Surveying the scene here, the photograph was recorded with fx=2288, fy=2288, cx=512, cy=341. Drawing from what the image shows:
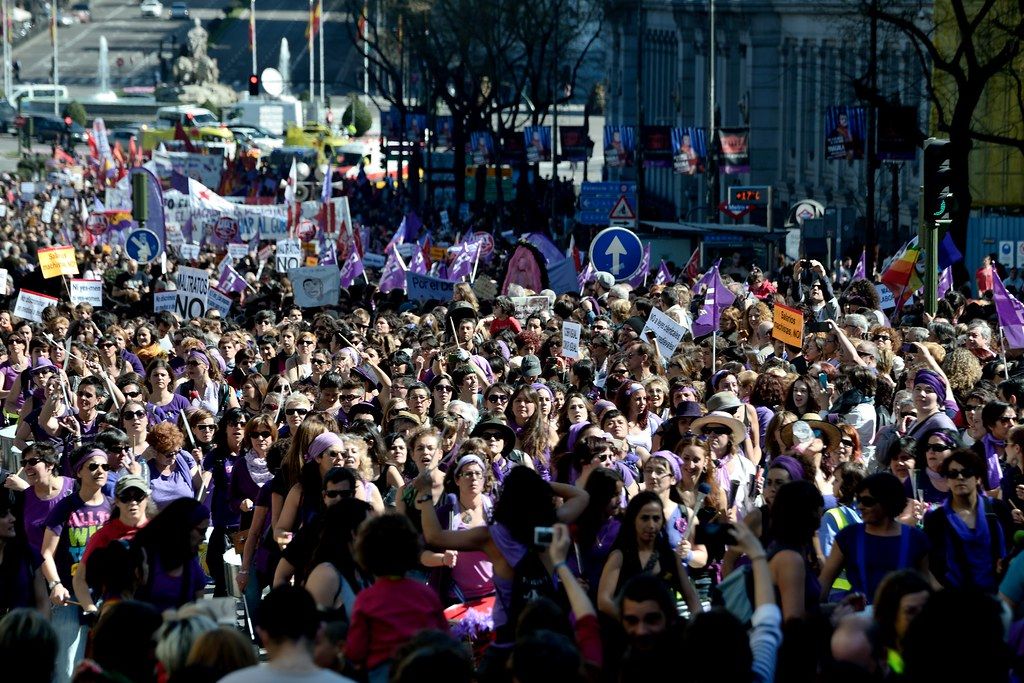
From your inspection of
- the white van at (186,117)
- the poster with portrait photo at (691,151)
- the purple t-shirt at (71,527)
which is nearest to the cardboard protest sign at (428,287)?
the purple t-shirt at (71,527)

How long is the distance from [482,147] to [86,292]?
3874 cm

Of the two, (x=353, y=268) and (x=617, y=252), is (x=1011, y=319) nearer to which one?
(x=617, y=252)

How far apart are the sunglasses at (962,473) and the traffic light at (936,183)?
923cm

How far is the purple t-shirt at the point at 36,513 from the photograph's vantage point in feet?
35.7

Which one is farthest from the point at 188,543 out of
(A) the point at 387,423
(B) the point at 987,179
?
(B) the point at 987,179

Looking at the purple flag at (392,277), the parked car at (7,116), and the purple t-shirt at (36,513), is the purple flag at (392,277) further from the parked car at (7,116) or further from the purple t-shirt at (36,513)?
the parked car at (7,116)

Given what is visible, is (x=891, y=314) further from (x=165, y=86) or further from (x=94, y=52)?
(x=94, y=52)

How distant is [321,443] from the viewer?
10.2 meters

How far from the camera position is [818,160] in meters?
54.4

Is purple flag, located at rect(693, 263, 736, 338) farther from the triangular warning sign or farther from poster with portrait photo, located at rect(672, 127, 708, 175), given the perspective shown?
poster with portrait photo, located at rect(672, 127, 708, 175)

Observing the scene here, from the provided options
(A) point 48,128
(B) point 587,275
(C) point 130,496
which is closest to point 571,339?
(C) point 130,496

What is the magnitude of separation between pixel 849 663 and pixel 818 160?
1912 inches

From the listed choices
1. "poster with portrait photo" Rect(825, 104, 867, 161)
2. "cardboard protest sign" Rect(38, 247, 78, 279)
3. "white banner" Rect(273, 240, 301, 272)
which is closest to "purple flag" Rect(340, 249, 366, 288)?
"white banner" Rect(273, 240, 301, 272)

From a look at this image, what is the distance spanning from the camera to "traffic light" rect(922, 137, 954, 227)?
18375 mm
